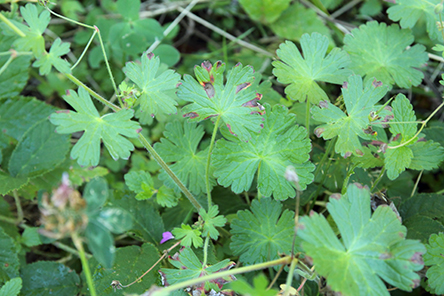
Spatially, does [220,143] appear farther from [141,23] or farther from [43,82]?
[43,82]

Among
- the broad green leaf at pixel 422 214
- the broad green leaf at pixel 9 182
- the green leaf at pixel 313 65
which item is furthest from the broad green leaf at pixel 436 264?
the broad green leaf at pixel 9 182

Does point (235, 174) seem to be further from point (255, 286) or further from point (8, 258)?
point (8, 258)

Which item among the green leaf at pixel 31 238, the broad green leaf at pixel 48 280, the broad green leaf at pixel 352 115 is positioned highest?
the broad green leaf at pixel 352 115

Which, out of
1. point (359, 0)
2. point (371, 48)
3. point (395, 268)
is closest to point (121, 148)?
point (395, 268)

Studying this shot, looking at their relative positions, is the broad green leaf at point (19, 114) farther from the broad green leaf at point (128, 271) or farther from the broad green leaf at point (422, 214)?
the broad green leaf at point (422, 214)

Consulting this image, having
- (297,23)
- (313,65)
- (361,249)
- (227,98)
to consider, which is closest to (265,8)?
(297,23)

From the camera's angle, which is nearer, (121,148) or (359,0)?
(121,148)

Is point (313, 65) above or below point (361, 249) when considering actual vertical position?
above
